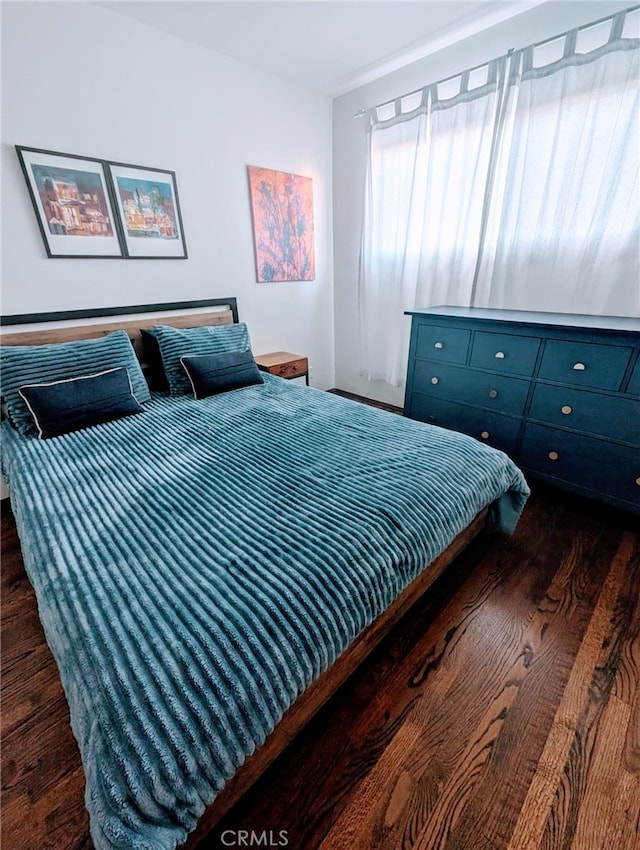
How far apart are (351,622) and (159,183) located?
107 inches

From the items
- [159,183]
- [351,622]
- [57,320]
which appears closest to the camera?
[351,622]

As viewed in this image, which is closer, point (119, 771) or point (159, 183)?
point (119, 771)

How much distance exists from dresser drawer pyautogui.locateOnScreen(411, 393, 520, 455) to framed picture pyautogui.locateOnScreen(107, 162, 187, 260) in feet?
6.56

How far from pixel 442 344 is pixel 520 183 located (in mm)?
1034

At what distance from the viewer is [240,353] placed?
7.90 feet

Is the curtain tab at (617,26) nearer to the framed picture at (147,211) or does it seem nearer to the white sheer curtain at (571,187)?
the white sheer curtain at (571,187)

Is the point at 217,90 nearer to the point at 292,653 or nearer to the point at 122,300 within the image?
the point at 122,300

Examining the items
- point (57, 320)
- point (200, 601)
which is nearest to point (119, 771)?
point (200, 601)

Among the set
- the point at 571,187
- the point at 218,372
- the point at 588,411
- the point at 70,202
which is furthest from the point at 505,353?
the point at 70,202

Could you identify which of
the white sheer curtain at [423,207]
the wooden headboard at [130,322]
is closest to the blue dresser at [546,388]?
the white sheer curtain at [423,207]

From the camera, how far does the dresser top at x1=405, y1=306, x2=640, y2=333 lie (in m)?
1.81

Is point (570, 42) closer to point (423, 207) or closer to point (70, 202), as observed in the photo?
point (423, 207)

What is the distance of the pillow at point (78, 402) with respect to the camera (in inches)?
68.9

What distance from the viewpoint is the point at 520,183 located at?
2203 millimetres
